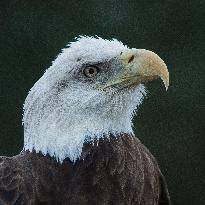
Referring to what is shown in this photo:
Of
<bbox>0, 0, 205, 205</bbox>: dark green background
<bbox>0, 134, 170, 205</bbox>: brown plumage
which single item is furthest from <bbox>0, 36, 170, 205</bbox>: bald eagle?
<bbox>0, 0, 205, 205</bbox>: dark green background

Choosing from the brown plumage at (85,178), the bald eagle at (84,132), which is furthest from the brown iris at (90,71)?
the brown plumage at (85,178)

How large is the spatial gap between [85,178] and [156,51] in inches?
194

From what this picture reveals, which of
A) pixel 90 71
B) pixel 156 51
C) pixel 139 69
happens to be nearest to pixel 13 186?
pixel 90 71

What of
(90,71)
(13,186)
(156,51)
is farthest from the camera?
(156,51)

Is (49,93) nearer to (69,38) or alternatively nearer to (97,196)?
(97,196)

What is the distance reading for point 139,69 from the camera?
571 centimetres

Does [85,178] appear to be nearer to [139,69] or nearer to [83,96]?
[83,96]

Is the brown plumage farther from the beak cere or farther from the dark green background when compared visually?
the dark green background

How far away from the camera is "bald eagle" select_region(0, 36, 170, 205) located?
5.70 m

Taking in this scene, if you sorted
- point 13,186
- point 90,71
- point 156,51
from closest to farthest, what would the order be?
point 13,186
point 90,71
point 156,51

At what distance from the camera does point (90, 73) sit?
578cm

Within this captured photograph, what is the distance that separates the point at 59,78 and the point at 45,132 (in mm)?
311

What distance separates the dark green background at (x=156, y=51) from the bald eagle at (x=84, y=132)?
4.19 meters

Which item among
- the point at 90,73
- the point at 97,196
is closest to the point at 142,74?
the point at 90,73
